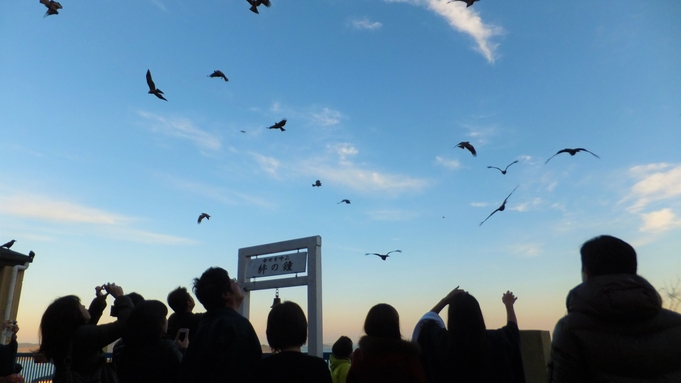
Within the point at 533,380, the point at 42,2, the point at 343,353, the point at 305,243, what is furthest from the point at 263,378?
the point at 42,2

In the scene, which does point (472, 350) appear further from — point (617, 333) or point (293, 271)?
point (293, 271)

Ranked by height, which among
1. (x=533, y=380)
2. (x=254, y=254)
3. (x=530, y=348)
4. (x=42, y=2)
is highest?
(x=42, y=2)

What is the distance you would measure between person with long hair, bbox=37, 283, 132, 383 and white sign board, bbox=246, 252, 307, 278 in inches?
195

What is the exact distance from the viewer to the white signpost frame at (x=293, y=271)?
7.35 metres

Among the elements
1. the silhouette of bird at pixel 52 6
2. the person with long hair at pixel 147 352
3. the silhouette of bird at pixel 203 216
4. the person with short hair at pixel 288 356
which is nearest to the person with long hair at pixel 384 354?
the person with short hair at pixel 288 356

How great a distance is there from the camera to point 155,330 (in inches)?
110

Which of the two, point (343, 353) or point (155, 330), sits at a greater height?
point (155, 330)

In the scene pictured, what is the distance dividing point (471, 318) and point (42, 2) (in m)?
7.41

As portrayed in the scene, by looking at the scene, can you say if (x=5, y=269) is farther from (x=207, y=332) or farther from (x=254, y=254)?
(x=207, y=332)

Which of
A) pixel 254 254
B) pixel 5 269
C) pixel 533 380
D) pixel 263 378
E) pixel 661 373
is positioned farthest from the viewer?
pixel 5 269

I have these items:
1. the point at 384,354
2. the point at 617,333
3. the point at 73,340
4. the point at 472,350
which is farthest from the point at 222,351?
the point at 617,333

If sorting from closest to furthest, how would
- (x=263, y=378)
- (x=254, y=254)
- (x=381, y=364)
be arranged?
(x=263, y=378), (x=381, y=364), (x=254, y=254)

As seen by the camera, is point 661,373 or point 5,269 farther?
point 5,269

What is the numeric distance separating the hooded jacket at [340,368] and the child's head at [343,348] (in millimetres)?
A: 40
